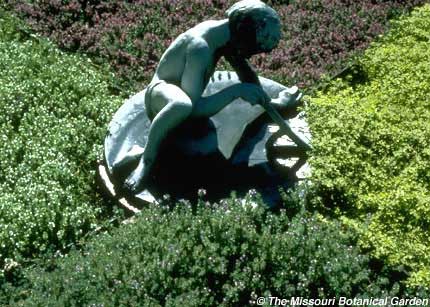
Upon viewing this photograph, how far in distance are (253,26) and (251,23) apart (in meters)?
0.02

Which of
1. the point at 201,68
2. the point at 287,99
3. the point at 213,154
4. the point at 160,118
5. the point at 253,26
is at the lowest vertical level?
the point at 213,154

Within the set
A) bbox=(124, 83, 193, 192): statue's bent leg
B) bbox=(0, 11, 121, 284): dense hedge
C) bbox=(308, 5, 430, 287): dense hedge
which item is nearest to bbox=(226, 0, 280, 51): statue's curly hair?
bbox=(124, 83, 193, 192): statue's bent leg

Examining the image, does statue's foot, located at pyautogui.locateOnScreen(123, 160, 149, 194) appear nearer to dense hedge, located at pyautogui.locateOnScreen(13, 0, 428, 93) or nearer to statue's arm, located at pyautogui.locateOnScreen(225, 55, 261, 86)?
statue's arm, located at pyautogui.locateOnScreen(225, 55, 261, 86)

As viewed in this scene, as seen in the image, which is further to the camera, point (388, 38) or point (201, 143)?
point (388, 38)

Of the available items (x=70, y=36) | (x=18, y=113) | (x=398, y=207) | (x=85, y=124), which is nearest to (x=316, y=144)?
(x=398, y=207)

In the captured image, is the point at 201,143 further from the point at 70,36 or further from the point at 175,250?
the point at 70,36

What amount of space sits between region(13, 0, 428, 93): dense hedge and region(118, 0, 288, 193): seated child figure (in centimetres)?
167

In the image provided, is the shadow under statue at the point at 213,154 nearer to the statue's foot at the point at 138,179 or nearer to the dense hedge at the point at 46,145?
the statue's foot at the point at 138,179

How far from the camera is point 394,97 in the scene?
676 centimetres

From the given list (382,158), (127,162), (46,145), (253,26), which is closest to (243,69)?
(253,26)

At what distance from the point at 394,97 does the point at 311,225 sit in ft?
5.96

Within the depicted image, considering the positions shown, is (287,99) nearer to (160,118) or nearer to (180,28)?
(160,118)

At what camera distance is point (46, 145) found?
21.2ft

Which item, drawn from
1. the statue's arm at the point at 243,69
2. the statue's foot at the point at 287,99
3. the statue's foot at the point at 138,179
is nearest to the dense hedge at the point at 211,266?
the statue's foot at the point at 138,179
